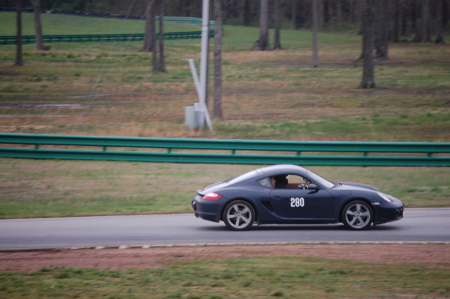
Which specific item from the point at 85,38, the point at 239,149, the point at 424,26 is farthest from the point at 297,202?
the point at 424,26

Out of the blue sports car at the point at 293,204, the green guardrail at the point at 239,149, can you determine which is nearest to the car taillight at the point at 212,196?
the blue sports car at the point at 293,204

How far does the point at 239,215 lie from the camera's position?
10.6 meters

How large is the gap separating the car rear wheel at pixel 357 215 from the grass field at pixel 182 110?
3.19 metres

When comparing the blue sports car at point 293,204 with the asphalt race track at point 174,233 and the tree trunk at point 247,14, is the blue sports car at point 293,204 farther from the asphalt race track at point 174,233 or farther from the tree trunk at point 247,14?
the tree trunk at point 247,14

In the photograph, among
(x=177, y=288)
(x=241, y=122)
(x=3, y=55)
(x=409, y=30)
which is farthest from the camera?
(x=409, y=30)

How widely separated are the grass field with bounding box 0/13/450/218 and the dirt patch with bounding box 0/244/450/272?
3535mm

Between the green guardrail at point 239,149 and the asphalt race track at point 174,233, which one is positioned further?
the green guardrail at point 239,149

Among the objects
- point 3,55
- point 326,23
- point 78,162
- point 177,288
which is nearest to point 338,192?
point 177,288

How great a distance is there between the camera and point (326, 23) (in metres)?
92.7

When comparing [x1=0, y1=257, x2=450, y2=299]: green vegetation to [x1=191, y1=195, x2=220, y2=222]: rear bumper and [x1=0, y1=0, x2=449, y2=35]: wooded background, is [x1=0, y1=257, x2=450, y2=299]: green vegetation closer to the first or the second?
[x1=191, y1=195, x2=220, y2=222]: rear bumper

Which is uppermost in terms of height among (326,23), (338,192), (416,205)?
(326,23)

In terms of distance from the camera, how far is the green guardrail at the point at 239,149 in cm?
1753

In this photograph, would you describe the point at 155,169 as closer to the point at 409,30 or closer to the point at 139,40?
the point at 139,40

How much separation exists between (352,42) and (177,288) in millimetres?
65874
